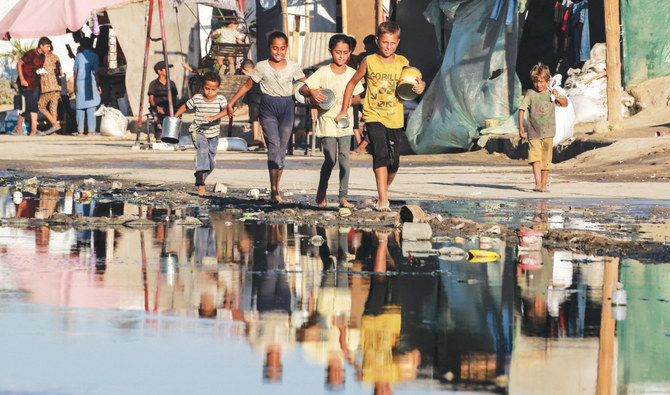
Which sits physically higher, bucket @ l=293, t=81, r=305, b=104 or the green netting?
the green netting

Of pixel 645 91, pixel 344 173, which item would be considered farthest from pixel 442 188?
pixel 645 91

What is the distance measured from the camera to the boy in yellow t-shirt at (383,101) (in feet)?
34.0

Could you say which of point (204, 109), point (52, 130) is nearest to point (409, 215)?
point (204, 109)

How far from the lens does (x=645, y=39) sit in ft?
69.4

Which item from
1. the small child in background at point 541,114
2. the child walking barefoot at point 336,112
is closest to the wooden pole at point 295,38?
the small child in background at point 541,114

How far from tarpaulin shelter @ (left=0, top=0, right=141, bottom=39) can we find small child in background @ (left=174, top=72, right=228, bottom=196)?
15527mm

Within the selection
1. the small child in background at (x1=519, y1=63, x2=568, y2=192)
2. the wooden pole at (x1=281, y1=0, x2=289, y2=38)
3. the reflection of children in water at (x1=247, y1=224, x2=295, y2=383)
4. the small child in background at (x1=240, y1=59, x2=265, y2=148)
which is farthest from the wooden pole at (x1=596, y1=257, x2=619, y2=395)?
the wooden pole at (x1=281, y1=0, x2=289, y2=38)

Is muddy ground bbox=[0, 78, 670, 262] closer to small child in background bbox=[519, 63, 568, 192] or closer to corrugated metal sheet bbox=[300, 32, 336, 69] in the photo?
small child in background bbox=[519, 63, 568, 192]

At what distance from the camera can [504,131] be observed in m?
20.4

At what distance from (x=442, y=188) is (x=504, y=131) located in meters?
6.96

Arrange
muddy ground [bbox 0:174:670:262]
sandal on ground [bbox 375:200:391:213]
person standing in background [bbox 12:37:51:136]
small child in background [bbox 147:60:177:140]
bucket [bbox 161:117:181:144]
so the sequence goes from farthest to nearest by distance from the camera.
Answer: person standing in background [bbox 12:37:51:136] → small child in background [bbox 147:60:177:140] → bucket [bbox 161:117:181:144] → sandal on ground [bbox 375:200:391:213] → muddy ground [bbox 0:174:670:262]

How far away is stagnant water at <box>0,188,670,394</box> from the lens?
428 centimetres

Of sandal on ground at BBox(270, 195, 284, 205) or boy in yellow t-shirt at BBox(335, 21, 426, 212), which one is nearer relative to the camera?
boy in yellow t-shirt at BBox(335, 21, 426, 212)

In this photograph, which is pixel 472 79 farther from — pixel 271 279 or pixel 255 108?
pixel 271 279
